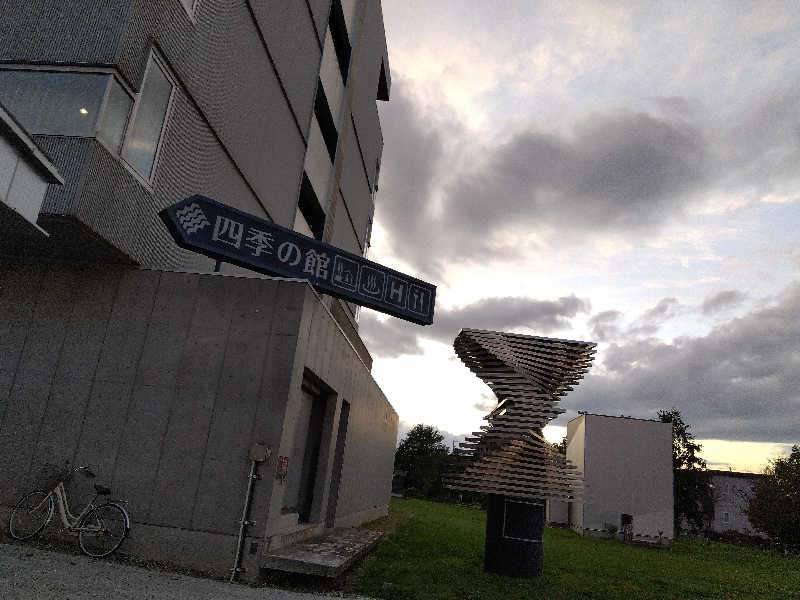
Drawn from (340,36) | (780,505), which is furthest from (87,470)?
(780,505)

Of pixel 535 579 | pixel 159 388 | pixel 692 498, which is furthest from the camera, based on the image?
pixel 692 498

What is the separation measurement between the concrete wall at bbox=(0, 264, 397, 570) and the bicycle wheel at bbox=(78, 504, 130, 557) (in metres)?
0.30

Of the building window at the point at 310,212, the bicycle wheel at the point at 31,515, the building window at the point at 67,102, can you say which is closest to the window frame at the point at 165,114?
the building window at the point at 67,102

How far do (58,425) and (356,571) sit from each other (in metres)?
6.23

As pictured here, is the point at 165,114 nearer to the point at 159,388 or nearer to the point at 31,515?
the point at 159,388

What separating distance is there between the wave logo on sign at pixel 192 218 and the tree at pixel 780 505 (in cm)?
5260

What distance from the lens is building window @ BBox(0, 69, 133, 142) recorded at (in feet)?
30.7

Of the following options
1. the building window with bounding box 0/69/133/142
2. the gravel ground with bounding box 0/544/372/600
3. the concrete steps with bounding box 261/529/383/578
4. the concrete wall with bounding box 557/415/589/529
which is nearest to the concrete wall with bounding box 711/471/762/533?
the concrete wall with bounding box 557/415/589/529

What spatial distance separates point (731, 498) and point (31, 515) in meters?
77.7

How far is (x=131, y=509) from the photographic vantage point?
30.7 feet

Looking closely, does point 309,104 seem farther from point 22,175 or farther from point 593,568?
point 593,568

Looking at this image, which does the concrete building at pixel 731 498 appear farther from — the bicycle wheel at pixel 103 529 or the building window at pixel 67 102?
the building window at pixel 67 102

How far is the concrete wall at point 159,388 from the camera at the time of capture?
30.5ft

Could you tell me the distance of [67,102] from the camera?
375 inches
